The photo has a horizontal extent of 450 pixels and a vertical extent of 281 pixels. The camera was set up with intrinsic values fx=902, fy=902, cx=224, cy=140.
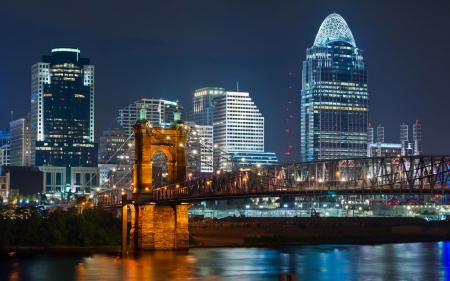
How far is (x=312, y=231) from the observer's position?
136 metres

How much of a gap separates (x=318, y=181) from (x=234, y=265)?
37.0ft

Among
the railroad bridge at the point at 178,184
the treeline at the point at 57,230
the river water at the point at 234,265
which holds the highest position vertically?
the railroad bridge at the point at 178,184

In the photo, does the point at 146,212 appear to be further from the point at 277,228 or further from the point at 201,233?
the point at 277,228

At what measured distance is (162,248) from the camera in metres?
97.0

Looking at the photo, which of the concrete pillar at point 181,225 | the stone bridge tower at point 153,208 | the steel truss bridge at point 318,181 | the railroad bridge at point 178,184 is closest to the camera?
the steel truss bridge at point 318,181

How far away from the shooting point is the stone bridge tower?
97000 mm

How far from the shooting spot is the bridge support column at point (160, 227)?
317ft

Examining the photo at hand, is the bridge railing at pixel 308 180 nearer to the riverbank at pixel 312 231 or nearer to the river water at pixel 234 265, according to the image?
the river water at pixel 234 265

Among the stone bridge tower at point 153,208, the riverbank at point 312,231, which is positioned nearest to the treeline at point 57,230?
the stone bridge tower at point 153,208

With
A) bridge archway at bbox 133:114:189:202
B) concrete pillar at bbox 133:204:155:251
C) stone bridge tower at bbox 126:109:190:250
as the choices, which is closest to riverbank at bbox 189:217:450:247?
bridge archway at bbox 133:114:189:202

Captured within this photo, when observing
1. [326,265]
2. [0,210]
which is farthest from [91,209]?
[326,265]

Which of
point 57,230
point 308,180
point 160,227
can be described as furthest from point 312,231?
point 308,180

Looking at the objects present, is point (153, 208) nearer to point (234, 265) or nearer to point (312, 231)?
point (234, 265)

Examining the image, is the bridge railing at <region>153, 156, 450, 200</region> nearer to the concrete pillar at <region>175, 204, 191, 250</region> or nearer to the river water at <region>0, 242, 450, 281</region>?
the concrete pillar at <region>175, 204, 191, 250</region>
